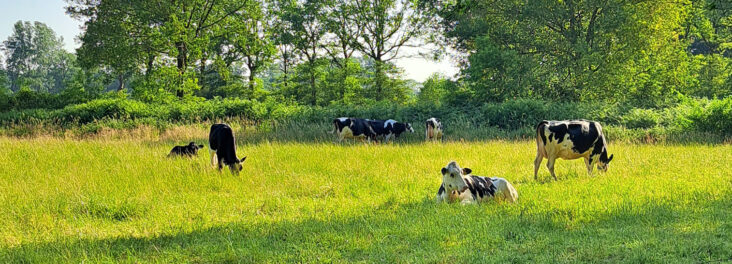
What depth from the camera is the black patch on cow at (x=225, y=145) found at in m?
9.66

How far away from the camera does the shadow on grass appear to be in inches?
174

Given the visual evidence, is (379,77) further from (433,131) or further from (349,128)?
(349,128)

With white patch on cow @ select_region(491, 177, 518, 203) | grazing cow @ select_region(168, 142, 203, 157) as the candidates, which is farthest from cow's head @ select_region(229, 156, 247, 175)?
white patch on cow @ select_region(491, 177, 518, 203)

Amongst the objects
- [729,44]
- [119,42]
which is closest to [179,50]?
[119,42]

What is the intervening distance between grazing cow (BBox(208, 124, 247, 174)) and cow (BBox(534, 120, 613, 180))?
6.15 m

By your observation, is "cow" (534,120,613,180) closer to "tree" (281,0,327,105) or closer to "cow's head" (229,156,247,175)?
"cow's head" (229,156,247,175)

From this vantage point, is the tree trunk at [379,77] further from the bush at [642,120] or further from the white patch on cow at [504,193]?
the white patch on cow at [504,193]

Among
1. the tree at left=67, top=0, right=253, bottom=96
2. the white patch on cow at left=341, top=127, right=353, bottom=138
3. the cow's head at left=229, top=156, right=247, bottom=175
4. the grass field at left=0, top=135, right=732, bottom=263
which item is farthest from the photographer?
the tree at left=67, top=0, right=253, bottom=96

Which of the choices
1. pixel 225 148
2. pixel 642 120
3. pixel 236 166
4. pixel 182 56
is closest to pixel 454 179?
pixel 236 166

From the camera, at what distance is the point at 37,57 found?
92.1 m

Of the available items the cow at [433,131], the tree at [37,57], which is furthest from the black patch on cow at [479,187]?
the tree at [37,57]

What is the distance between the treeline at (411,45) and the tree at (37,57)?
6429 cm

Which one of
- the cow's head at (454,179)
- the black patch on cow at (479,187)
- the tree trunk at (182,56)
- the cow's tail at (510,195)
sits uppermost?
the tree trunk at (182,56)

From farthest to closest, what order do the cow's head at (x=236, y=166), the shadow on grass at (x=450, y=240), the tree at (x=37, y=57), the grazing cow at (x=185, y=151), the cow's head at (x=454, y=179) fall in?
the tree at (x=37, y=57) → the grazing cow at (x=185, y=151) → the cow's head at (x=236, y=166) → the cow's head at (x=454, y=179) → the shadow on grass at (x=450, y=240)
